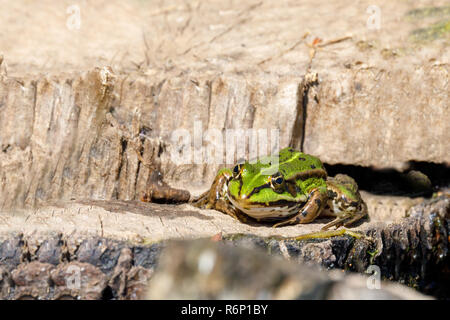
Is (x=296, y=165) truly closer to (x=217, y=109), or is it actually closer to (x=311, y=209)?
(x=311, y=209)

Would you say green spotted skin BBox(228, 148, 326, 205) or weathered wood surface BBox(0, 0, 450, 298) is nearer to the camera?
green spotted skin BBox(228, 148, 326, 205)

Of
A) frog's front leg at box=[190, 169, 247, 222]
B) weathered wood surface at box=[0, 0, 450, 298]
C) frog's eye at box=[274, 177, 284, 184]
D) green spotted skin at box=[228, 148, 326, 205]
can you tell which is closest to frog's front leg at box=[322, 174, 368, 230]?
green spotted skin at box=[228, 148, 326, 205]

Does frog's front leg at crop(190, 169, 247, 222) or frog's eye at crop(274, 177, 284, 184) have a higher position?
frog's eye at crop(274, 177, 284, 184)

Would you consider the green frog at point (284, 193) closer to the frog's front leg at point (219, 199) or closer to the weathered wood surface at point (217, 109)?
the frog's front leg at point (219, 199)

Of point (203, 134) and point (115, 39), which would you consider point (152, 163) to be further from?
point (115, 39)

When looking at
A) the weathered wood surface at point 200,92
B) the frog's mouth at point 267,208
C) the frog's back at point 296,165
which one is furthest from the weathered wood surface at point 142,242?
the weathered wood surface at point 200,92

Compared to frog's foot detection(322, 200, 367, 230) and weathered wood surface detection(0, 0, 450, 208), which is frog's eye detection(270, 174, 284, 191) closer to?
frog's foot detection(322, 200, 367, 230)

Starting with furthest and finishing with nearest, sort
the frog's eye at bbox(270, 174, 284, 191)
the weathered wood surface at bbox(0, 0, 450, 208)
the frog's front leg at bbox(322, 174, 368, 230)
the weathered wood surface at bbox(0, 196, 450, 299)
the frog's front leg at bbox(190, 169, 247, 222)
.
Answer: the weathered wood surface at bbox(0, 0, 450, 208) → the frog's front leg at bbox(322, 174, 368, 230) → the frog's front leg at bbox(190, 169, 247, 222) → the frog's eye at bbox(270, 174, 284, 191) → the weathered wood surface at bbox(0, 196, 450, 299)
